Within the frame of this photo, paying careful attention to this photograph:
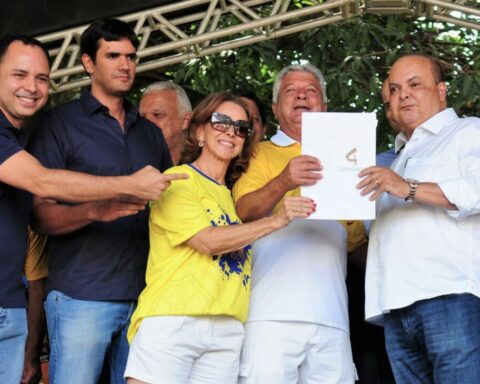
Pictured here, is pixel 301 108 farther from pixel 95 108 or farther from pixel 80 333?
pixel 80 333

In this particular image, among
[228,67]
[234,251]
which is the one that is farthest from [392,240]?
[228,67]

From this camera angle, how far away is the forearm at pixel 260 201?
376 cm

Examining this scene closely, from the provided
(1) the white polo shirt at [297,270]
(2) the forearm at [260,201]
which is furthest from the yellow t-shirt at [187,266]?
(1) the white polo shirt at [297,270]

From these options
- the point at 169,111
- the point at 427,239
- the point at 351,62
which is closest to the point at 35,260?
the point at 169,111

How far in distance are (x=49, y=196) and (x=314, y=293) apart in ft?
4.00

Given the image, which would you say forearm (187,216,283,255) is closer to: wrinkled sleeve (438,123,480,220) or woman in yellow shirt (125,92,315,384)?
woman in yellow shirt (125,92,315,384)

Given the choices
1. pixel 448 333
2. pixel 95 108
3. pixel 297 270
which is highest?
pixel 95 108

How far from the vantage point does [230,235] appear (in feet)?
11.7

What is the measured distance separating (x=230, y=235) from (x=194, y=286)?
0.24m

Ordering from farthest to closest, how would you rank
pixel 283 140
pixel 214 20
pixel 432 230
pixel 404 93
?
pixel 214 20, pixel 283 140, pixel 404 93, pixel 432 230

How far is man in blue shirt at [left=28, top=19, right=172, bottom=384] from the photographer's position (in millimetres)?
3820

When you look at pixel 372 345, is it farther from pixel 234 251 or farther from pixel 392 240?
pixel 234 251

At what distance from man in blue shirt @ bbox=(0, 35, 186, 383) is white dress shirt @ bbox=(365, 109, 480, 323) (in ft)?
3.44

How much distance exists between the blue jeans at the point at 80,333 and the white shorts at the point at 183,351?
0.30m
